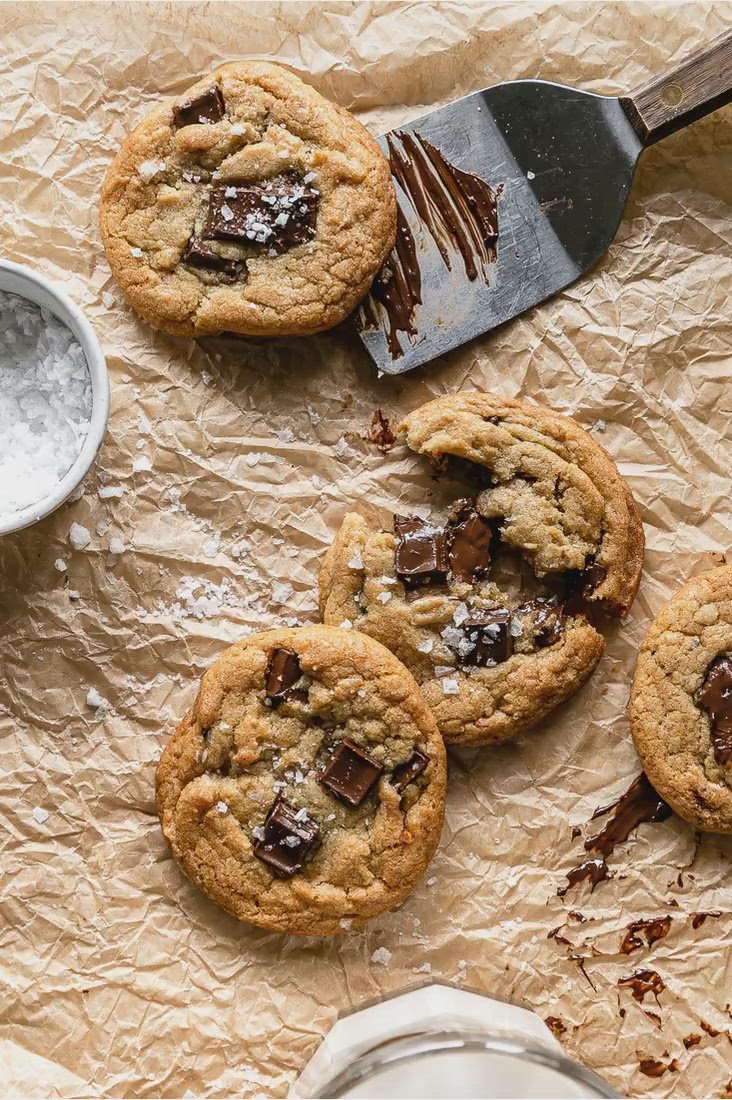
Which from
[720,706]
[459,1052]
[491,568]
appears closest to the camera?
[459,1052]

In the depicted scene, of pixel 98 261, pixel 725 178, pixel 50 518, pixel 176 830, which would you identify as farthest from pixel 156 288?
pixel 725 178

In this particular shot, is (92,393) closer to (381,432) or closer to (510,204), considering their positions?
(381,432)

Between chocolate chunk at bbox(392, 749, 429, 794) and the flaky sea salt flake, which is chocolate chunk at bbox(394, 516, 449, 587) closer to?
chocolate chunk at bbox(392, 749, 429, 794)

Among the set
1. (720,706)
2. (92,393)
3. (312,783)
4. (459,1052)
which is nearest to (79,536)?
(92,393)

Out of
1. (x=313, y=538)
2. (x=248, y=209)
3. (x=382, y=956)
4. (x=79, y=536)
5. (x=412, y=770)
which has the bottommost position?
(x=382, y=956)

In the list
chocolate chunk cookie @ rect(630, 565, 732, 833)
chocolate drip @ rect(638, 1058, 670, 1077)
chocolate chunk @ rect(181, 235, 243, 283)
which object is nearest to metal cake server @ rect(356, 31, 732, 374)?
chocolate chunk @ rect(181, 235, 243, 283)

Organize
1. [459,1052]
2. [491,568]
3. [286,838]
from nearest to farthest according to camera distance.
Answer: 1. [459,1052]
2. [286,838]
3. [491,568]

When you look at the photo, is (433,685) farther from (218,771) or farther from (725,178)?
(725,178)

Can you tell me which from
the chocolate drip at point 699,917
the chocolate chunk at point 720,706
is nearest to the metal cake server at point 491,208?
the chocolate chunk at point 720,706
